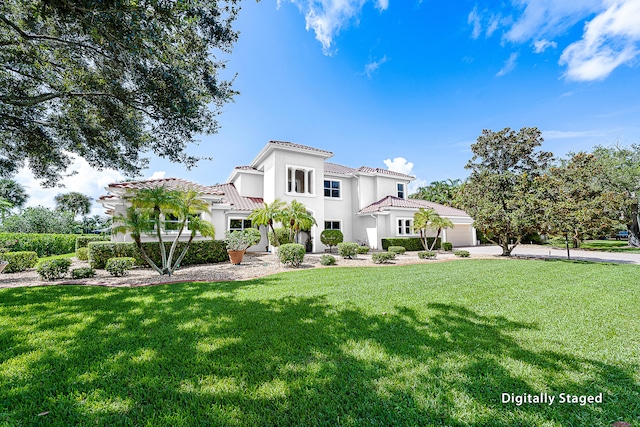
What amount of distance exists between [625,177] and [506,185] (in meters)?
18.2

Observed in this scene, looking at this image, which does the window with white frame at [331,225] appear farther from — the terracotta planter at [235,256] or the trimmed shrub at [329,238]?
the terracotta planter at [235,256]

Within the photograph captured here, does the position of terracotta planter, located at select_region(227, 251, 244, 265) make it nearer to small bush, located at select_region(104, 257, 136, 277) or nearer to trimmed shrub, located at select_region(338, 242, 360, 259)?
small bush, located at select_region(104, 257, 136, 277)

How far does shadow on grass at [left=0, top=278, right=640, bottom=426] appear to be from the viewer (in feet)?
7.94

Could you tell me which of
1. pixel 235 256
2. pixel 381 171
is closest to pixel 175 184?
pixel 235 256

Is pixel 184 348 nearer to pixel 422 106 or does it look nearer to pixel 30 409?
pixel 30 409

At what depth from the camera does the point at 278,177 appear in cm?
1972

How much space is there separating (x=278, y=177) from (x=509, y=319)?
56.4 ft

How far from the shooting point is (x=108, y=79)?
802cm

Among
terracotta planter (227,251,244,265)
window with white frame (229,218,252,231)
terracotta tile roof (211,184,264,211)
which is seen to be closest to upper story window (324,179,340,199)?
terracotta tile roof (211,184,264,211)

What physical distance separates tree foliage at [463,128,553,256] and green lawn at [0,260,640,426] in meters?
10.5

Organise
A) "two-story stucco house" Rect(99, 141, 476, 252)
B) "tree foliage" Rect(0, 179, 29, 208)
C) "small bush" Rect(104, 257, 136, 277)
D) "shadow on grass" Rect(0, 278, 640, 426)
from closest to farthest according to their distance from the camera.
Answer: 1. "shadow on grass" Rect(0, 278, 640, 426)
2. "small bush" Rect(104, 257, 136, 277)
3. "two-story stucco house" Rect(99, 141, 476, 252)
4. "tree foliage" Rect(0, 179, 29, 208)

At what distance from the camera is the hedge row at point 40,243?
57.3 ft

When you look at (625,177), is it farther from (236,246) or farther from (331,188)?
(236,246)

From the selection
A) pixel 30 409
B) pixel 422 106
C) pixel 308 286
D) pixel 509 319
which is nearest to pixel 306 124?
pixel 422 106
